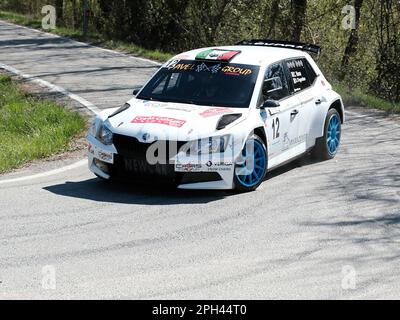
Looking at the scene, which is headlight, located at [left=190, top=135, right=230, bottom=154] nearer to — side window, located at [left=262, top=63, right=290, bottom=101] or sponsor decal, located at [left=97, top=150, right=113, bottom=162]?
sponsor decal, located at [left=97, top=150, right=113, bottom=162]

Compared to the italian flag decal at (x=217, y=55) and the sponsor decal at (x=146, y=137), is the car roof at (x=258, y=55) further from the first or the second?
the sponsor decal at (x=146, y=137)

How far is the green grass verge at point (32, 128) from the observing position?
11148 mm

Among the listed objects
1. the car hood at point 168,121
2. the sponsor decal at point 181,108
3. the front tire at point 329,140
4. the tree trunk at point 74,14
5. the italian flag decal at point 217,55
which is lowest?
the tree trunk at point 74,14

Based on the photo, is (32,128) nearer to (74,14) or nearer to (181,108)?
(181,108)

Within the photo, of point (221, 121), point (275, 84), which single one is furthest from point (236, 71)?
point (221, 121)

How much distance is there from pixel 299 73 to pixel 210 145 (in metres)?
2.50

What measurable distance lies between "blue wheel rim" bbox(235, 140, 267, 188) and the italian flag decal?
1.47 m

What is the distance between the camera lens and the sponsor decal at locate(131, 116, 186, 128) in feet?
29.4

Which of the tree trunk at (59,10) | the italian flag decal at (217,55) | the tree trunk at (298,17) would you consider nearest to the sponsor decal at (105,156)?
the italian flag decal at (217,55)

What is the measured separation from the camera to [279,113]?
9891 mm

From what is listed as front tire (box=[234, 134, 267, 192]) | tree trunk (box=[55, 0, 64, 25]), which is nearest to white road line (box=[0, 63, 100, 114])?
front tire (box=[234, 134, 267, 192])

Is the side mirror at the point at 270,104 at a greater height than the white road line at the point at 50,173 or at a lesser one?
greater

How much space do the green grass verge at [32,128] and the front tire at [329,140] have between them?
Result: 11.4 feet
